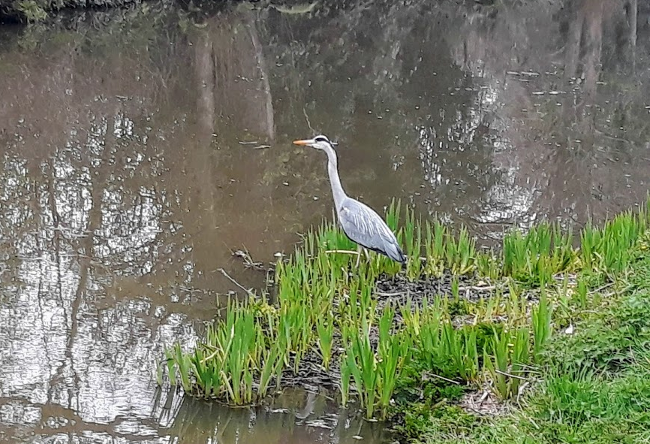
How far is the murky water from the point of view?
204 inches

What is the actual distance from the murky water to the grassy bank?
270 mm

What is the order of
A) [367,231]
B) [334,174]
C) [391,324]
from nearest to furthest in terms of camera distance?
[391,324] → [367,231] → [334,174]

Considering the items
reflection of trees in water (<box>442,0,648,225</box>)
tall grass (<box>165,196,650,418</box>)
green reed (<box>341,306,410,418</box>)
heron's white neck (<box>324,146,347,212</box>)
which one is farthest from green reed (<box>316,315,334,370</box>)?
reflection of trees in water (<box>442,0,648,225</box>)

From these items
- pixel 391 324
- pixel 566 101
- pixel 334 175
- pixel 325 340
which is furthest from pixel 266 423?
pixel 566 101

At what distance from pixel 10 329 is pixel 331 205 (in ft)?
Result: 12.0

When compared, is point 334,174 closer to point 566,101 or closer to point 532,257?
point 532,257

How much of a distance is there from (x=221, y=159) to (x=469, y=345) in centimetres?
557

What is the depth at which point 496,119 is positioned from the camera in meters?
12.0

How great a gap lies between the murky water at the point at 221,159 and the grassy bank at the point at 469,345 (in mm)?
270

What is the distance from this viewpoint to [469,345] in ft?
15.3

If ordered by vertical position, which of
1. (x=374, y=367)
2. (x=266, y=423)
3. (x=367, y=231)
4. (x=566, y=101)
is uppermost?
(x=566, y=101)

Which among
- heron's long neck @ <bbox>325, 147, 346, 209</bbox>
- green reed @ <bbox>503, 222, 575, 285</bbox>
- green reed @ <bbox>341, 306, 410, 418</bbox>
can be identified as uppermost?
heron's long neck @ <bbox>325, 147, 346, 209</bbox>

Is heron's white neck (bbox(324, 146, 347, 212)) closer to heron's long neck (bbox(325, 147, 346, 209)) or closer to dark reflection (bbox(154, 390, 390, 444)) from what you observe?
heron's long neck (bbox(325, 147, 346, 209))

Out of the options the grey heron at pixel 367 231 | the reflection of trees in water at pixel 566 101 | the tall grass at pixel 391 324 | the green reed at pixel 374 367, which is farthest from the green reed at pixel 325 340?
the reflection of trees in water at pixel 566 101
